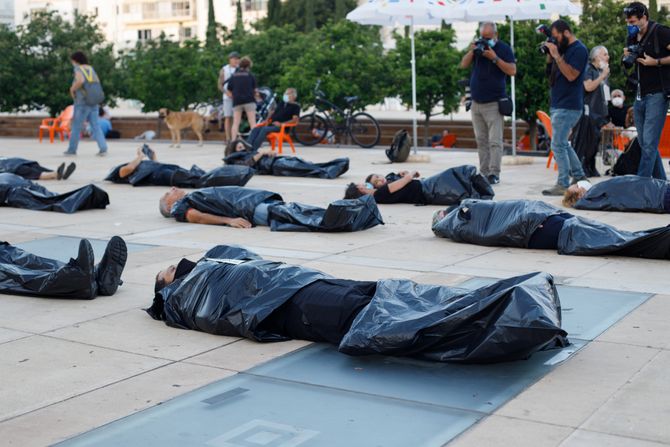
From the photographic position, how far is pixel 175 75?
24578 mm

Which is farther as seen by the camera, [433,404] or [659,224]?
[659,224]

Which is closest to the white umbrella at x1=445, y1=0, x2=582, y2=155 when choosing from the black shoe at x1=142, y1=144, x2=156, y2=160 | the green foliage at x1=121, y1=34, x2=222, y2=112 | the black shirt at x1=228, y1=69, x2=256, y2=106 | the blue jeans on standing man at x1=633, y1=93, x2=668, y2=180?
the blue jeans on standing man at x1=633, y1=93, x2=668, y2=180

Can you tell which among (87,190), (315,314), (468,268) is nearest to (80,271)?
(315,314)

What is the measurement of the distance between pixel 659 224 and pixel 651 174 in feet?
5.97

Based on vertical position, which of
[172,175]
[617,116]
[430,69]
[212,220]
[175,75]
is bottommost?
[212,220]

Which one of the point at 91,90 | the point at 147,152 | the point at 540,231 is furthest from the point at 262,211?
the point at 91,90

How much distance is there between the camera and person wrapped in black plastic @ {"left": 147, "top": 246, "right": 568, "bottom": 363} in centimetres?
470

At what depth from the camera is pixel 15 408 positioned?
4.37 metres

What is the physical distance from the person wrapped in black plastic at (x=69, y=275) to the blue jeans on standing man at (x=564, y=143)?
237 inches

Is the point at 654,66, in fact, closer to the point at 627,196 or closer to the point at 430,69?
the point at 627,196

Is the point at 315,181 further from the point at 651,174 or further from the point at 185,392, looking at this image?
the point at 185,392

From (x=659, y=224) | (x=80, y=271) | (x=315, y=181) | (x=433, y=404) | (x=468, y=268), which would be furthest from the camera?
(x=315, y=181)

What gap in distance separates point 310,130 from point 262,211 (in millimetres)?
11510

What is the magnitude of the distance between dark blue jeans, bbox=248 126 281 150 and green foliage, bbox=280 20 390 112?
275 centimetres
